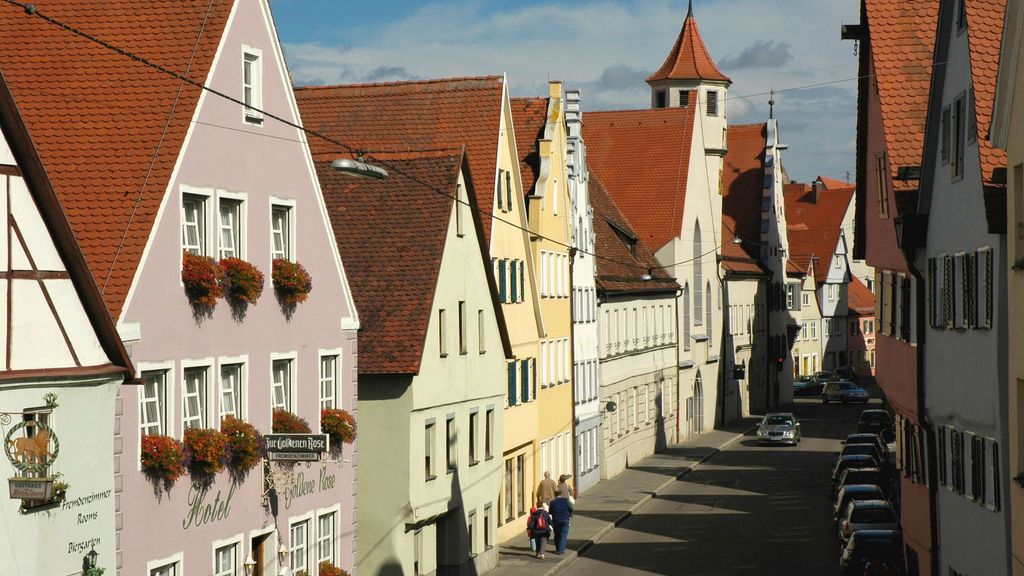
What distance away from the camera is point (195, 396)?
20.4 meters

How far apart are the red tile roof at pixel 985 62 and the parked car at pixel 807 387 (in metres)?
74.3

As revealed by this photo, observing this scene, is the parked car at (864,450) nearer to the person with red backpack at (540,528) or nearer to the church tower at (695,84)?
the person with red backpack at (540,528)

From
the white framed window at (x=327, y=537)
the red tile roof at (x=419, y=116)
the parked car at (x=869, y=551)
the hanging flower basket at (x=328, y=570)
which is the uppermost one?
the red tile roof at (x=419, y=116)

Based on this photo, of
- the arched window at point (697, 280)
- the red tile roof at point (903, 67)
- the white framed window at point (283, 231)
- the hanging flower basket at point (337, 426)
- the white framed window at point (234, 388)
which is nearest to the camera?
the white framed window at point (234, 388)

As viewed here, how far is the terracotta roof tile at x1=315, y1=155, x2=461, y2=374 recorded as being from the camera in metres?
27.8

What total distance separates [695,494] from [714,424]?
2533cm

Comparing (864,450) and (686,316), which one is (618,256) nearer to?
(686,316)

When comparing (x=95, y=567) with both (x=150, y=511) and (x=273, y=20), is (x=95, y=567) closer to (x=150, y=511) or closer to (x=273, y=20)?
(x=150, y=511)

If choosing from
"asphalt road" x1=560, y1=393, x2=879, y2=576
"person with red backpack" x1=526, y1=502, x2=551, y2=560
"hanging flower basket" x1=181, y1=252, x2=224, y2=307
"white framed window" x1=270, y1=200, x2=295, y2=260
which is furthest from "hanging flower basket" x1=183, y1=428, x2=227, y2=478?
"person with red backpack" x1=526, y1=502, x2=551, y2=560

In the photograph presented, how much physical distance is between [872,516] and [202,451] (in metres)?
17.8

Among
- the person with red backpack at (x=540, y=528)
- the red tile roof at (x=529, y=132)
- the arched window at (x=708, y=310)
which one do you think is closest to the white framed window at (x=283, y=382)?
the person with red backpack at (x=540, y=528)

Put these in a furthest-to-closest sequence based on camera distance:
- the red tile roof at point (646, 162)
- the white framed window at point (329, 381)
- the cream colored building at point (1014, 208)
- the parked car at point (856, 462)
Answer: the red tile roof at point (646, 162) → the parked car at point (856, 462) → the white framed window at point (329, 381) → the cream colored building at point (1014, 208)

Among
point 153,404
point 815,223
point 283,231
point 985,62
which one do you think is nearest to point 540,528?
point 283,231

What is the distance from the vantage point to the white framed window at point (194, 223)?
66.1 feet
